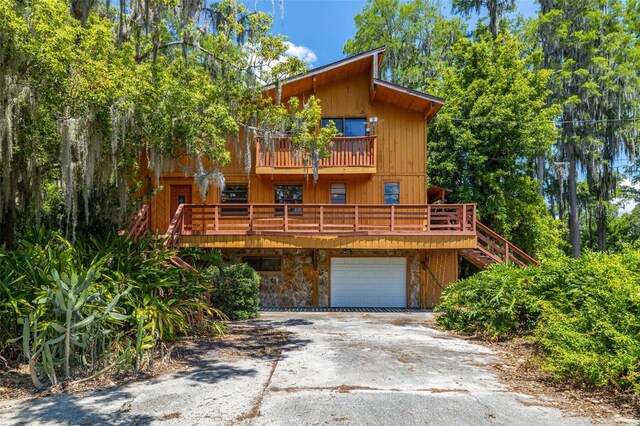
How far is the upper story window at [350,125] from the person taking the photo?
15.4m

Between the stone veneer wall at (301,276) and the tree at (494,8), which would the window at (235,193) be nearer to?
the stone veneer wall at (301,276)

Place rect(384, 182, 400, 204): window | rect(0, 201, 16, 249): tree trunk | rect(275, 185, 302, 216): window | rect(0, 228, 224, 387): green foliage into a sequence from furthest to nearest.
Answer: rect(275, 185, 302, 216): window < rect(384, 182, 400, 204): window < rect(0, 201, 16, 249): tree trunk < rect(0, 228, 224, 387): green foliage

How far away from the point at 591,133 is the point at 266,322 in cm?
2090

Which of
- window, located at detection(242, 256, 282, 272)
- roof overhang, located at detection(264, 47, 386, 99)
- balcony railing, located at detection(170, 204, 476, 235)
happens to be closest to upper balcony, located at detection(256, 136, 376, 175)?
balcony railing, located at detection(170, 204, 476, 235)

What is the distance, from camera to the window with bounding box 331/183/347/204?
1511 centimetres

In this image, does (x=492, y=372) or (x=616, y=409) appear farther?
(x=492, y=372)

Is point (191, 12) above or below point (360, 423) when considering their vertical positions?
above

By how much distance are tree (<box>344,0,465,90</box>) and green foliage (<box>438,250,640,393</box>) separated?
1810 cm

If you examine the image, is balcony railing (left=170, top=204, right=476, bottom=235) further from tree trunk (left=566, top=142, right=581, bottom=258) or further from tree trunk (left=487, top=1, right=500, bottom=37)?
tree trunk (left=487, top=1, right=500, bottom=37)

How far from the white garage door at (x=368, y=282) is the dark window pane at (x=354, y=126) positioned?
14.8 ft

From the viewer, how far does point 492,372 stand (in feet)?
20.3

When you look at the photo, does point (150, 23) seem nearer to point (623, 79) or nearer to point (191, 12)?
point (191, 12)

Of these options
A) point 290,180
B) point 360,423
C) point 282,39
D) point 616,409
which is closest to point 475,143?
point 290,180

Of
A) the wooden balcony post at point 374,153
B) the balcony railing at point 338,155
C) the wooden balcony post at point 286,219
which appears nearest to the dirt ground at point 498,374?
the wooden balcony post at point 286,219
